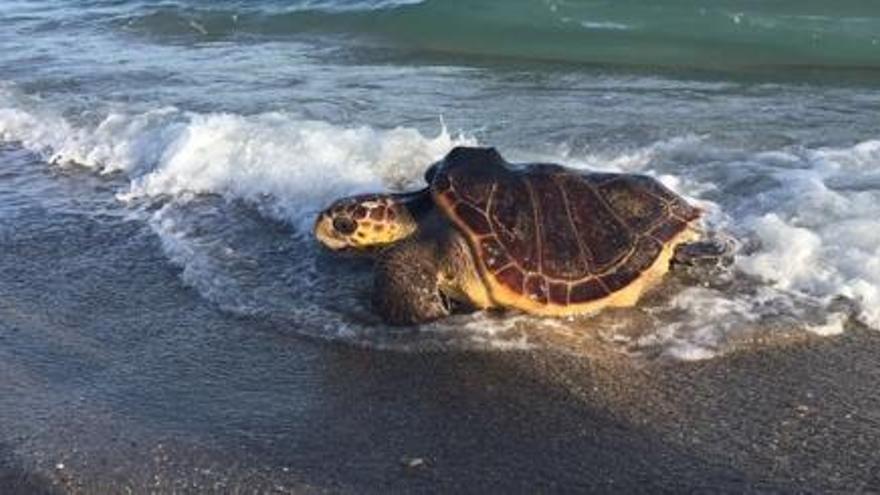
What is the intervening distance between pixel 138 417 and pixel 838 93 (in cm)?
675

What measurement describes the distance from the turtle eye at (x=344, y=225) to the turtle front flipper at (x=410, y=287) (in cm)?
41

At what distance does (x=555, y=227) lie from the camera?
15.3ft

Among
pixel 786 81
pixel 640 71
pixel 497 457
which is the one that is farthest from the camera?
pixel 640 71

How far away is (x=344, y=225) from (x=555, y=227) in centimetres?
103

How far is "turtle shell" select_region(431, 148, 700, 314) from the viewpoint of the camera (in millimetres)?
4531

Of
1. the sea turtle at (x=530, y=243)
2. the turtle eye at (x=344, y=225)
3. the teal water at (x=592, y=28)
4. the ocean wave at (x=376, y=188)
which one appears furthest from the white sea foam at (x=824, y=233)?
the teal water at (x=592, y=28)

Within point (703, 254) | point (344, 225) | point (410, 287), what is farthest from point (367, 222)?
point (703, 254)

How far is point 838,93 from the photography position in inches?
346

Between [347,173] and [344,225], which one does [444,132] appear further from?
[344,225]

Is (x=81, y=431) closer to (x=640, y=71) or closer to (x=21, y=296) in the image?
(x=21, y=296)

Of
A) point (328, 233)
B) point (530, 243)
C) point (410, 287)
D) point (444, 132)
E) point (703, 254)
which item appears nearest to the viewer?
point (410, 287)

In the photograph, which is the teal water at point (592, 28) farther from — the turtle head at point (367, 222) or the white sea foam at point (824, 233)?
the turtle head at point (367, 222)

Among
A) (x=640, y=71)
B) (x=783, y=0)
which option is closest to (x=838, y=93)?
(x=640, y=71)

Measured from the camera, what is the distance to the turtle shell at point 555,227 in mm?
4531
